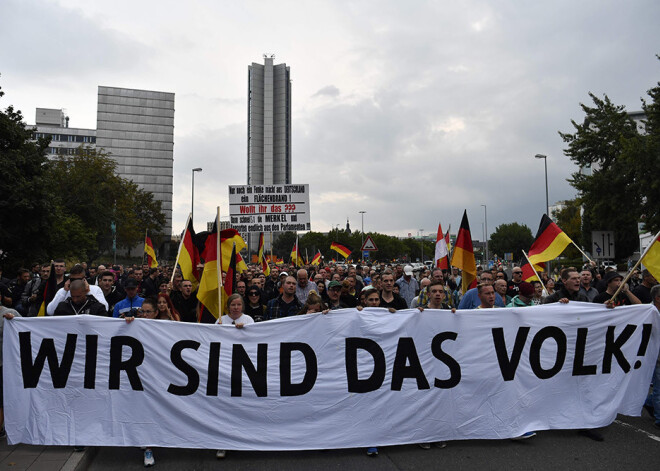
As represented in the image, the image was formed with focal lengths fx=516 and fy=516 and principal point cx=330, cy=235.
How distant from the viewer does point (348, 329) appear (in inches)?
208

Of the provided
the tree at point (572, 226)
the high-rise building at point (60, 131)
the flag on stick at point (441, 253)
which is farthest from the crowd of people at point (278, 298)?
the high-rise building at point (60, 131)

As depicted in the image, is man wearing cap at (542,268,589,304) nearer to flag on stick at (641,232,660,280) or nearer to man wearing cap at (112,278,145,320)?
flag on stick at (641,232,660,280)

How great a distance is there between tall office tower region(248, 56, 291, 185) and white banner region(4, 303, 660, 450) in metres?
115

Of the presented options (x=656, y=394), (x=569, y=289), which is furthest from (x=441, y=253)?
(x=656, y=394)

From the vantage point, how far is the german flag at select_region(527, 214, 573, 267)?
764cm

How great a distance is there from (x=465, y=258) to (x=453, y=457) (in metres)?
3.58

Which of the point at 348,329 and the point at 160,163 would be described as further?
the point at 160,163

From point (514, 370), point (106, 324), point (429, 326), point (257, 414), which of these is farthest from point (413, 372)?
point (106, 324)

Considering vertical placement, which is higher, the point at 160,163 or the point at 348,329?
the point at 160,163

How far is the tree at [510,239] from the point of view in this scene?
347 feet

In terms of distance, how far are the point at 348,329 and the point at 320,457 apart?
124 centimetres

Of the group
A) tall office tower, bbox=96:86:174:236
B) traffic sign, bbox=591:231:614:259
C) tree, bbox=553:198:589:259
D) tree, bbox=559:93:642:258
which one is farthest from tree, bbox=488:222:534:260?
traffic sign, bbox=591:231:614:259

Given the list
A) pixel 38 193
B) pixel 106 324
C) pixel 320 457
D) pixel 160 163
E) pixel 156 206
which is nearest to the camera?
pixel 320 457

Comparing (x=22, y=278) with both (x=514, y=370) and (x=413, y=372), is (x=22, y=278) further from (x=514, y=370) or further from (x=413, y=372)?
(x=514, y=370)
